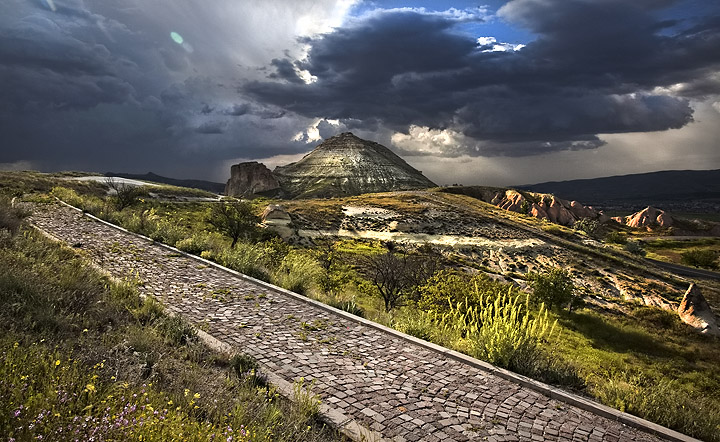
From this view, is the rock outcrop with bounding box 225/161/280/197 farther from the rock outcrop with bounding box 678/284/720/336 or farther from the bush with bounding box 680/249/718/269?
the rock outcrop with bounding box 678/284/720/336

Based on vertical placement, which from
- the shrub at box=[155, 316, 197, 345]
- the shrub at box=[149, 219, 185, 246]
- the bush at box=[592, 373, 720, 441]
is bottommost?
the bush at box=[592, 373, 720, 441]

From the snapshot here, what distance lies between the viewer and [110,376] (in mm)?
4949

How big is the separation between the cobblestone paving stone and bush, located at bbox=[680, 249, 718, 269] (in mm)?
94537

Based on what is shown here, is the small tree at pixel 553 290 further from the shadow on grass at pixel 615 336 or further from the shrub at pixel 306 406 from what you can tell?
the shrub at pixel 306 406

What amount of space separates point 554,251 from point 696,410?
56.9 metres

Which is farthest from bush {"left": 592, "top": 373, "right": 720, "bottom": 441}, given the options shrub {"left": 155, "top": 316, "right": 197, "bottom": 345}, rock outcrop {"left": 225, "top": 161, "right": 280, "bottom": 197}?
rock outcrop {"left": 225, "top": 161, "right": 280, "bottom": 197}

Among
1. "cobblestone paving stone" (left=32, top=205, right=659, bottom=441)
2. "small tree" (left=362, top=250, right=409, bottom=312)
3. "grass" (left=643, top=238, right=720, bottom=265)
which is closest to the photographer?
"cobblestone paving stone" (left=32, top=205, right=659, bottom=441)

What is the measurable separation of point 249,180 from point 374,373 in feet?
591

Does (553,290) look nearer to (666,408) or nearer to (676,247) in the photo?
(666,408)

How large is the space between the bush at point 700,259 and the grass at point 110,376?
98.5m

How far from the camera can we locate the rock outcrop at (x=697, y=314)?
3131cm

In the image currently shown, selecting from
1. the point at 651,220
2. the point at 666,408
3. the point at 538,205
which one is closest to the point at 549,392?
the point at 666,408

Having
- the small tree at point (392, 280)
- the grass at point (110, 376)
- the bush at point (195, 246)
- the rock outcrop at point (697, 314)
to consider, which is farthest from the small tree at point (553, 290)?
the grass at point (110, 376)

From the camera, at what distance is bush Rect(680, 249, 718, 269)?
7706cm
